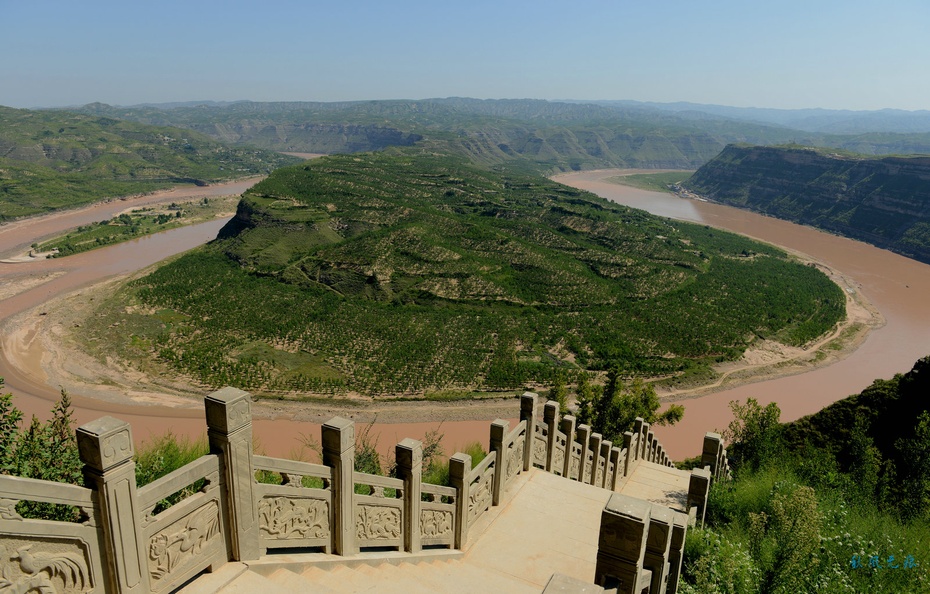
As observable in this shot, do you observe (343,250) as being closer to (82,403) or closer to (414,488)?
(82,403)

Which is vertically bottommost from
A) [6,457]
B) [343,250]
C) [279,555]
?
[343,250]

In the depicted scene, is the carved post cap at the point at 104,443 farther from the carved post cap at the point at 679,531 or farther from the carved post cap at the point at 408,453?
the carved post cap at the point at 679,531

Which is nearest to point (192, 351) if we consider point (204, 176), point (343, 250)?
point (343, 250)

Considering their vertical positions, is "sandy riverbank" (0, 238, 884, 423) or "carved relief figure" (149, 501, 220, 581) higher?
"carved relief figure" (149, 501, 220, 581)

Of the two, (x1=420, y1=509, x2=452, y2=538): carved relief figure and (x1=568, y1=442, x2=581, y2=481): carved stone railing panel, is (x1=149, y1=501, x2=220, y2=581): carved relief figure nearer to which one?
(x1=420, y1=509, x2=452, y2=538): carved relief figure

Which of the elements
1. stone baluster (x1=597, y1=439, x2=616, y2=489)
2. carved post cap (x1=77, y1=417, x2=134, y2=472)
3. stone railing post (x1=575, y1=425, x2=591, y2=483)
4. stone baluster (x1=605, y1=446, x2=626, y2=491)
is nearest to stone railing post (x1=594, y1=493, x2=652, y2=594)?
carved post cap (x1=77, y1=417, x2=134, y2=472)

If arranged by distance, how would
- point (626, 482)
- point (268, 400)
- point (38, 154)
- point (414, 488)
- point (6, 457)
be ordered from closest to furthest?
point (6, 457) < point (414, 488) < point (626, 482) < point (268, 400) < point (38, 154)

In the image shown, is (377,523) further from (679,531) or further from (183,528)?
(679,531)
